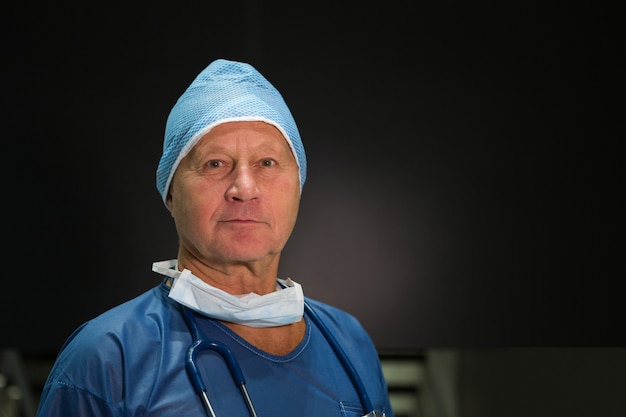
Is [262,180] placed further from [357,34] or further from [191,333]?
[357,34]

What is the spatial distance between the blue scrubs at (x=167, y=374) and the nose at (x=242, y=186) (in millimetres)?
211

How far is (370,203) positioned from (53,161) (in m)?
0.75

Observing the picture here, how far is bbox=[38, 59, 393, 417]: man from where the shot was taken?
3.55ft

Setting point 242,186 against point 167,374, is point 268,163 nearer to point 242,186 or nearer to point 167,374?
point 242,186

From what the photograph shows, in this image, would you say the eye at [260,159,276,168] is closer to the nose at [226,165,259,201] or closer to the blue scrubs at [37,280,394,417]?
the nose at [226,165,259,201]

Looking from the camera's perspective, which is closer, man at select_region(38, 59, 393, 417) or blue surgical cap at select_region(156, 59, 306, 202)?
man at select_region(38, 59, 393, 417)

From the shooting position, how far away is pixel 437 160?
1.81 metres

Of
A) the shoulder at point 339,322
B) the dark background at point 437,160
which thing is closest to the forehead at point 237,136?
the shoulder at point 339,322

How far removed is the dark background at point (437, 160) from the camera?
69.5 inches

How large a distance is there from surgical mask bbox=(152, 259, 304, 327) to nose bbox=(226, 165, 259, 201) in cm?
15

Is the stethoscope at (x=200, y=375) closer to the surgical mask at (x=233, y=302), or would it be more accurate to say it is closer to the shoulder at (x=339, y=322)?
the surgical mask at (x=233, y=302)

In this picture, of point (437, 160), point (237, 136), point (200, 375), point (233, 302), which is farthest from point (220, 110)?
point (437, 160)

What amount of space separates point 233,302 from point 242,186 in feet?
0.63

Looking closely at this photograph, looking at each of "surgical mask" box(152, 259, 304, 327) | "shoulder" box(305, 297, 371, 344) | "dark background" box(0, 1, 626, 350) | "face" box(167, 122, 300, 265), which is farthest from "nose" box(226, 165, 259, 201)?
"dark background" box(0, 1, 626, 350)
